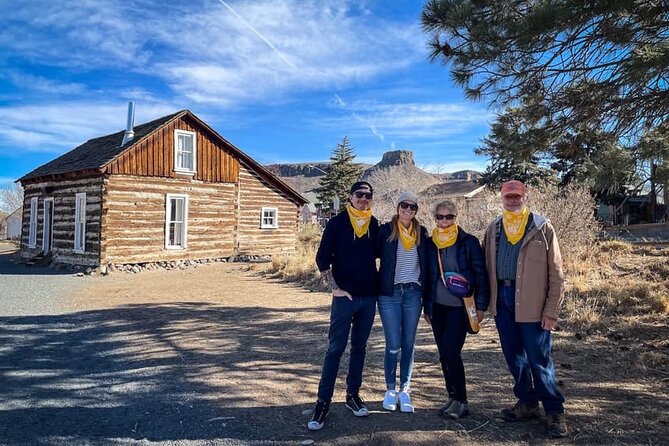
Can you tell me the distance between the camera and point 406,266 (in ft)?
12.4

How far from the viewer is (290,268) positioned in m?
13.6

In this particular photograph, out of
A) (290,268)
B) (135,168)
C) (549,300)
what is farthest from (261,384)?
(135,168)

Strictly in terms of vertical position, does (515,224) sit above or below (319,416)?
above

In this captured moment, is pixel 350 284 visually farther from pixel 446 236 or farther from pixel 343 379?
pixel 343 379

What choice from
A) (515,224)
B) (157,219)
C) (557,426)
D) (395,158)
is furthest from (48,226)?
(395,158)

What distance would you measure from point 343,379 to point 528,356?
199 cm

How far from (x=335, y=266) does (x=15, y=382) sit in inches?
143

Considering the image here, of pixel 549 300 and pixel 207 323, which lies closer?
pixel 549 300

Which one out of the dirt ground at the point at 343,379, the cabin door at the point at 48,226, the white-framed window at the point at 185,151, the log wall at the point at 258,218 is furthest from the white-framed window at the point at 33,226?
the dirt ground at the point at 343,379

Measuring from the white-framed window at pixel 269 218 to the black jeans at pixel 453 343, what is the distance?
56.0ft

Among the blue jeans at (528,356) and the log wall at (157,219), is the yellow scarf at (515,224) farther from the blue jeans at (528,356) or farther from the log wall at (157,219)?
the log wall at (157,219)

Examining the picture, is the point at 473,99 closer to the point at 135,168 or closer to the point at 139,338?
the point at 139,338

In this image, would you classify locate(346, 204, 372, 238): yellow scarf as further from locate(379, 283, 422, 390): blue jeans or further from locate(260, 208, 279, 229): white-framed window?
locate(260, 208, 279, 229): white-framed window

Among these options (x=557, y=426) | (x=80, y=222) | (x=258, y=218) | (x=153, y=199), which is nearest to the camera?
(x=557, y=426)
